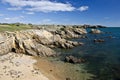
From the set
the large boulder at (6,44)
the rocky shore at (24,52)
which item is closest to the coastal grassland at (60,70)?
the rocky shore at (24,52)

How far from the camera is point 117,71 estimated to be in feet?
135

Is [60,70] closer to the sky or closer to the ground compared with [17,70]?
closer to the ground

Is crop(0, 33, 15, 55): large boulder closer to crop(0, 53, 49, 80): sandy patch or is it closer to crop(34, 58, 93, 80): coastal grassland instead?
crop(0, 53, 49, 80): sandy patch

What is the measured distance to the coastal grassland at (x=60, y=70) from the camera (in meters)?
37.5

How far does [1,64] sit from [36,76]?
450 inches

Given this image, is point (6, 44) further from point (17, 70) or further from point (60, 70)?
point (60, 70)

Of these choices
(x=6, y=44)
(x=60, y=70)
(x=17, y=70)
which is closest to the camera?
(x=17, y=70)

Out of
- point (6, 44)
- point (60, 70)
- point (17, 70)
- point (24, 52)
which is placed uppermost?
point (6, 44)

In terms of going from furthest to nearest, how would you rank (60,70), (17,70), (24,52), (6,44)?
1. (6,44)
2. (24,52)
3. (60,70)
4. (17,70)

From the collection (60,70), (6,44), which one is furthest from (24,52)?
(60,70)

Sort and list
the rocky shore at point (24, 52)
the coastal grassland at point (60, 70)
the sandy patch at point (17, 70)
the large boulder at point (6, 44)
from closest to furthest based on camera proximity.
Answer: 1. the sandy patch at point (17, 70)
2. the rocky shore at point (24, 52)
3. the coastal grassland at point (60, 70)
4. the large boulder at point (6, 44)

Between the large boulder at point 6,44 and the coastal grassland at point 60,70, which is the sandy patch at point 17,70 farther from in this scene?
the large boulder at point 6,44

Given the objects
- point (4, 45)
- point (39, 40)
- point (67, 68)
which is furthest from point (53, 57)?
point (39, 40)

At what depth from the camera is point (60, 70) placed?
138ft
